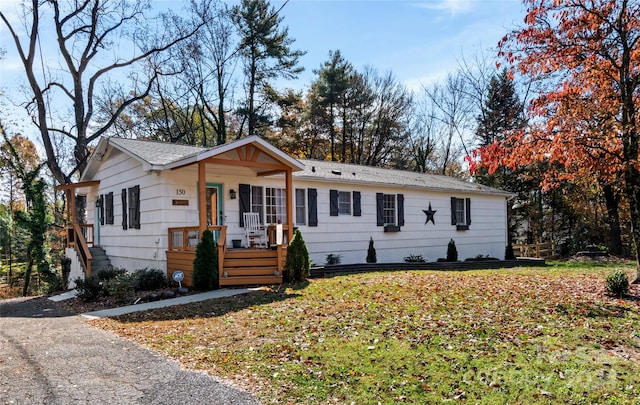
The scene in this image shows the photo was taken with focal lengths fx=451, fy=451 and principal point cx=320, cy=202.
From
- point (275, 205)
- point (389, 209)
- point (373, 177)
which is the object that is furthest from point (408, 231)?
point (275, 205)

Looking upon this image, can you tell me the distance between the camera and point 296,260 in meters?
10.9

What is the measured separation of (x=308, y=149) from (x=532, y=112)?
70.1 ft

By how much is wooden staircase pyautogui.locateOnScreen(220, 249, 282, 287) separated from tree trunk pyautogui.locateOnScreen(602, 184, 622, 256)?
17.6 meters

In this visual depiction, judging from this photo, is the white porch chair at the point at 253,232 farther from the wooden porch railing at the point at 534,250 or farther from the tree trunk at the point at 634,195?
the wooden porch railing at the point at 534,250

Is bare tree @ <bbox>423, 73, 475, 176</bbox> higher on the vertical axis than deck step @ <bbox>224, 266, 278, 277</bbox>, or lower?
higher

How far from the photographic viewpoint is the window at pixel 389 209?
16153 mm

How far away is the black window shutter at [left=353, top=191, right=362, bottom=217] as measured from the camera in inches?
600

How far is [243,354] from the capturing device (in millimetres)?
5414

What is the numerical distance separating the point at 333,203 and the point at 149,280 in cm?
618

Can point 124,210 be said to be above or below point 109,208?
below

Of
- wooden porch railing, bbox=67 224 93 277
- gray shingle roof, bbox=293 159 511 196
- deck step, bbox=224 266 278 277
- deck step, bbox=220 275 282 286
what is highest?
gray shingle roof, bbox=293 159 511 196

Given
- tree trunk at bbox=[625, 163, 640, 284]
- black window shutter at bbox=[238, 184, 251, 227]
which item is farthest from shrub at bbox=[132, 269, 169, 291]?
tree trunk at bbox=[625, 163, 640, 284]

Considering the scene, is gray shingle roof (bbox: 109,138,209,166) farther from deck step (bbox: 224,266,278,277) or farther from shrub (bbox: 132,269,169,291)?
deck step (bbox: 224,266,278,277)

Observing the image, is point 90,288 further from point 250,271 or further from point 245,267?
point 250,271
